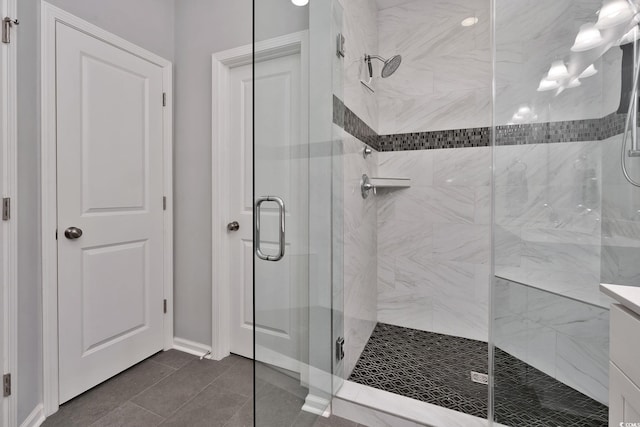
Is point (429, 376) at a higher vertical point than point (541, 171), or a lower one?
lower

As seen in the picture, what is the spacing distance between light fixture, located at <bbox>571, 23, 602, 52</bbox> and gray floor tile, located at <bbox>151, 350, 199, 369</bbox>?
9.31ft

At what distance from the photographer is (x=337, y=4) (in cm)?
153

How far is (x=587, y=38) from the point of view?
4.31 ft

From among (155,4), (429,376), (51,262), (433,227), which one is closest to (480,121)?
(433,227)

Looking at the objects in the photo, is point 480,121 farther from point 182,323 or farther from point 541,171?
point 182,323

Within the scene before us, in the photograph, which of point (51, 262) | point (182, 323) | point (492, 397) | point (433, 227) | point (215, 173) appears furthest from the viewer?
point (433, 227)

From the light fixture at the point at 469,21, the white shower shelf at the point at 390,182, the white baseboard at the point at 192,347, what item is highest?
the light fixture at the point at 469,21

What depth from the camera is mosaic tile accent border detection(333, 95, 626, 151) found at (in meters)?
1.31

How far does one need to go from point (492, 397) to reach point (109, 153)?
8.00 feet

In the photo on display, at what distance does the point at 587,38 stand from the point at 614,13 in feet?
0.36

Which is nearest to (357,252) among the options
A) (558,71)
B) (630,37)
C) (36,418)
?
(558,71)

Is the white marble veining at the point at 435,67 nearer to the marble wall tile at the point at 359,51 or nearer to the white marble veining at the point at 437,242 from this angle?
the marble wall tile at the point at 359,51

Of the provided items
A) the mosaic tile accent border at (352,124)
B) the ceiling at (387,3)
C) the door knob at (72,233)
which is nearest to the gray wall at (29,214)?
the door knob at (72,233)

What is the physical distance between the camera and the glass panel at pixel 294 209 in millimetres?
1055
